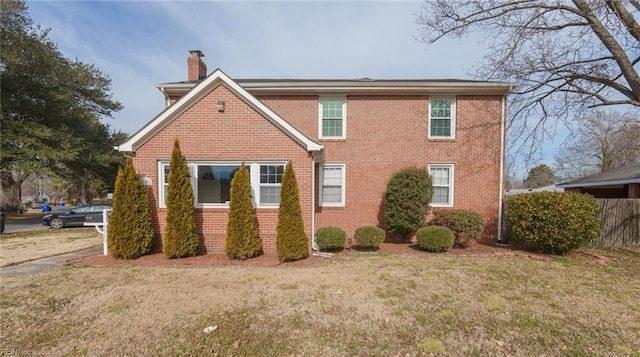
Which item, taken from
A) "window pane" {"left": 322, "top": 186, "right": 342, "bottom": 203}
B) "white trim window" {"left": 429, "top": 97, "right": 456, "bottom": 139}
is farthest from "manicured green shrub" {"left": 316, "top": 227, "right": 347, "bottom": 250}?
"white trim window" {"left": 429, "top": 97, "right": 456, "bottom": 139}

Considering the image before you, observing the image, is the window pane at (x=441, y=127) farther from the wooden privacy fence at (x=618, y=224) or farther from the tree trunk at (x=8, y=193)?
the tree trunk at (x=8, y=193)

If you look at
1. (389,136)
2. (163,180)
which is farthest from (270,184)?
(389,136)

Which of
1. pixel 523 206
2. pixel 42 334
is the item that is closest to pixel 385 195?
pixel 523 206

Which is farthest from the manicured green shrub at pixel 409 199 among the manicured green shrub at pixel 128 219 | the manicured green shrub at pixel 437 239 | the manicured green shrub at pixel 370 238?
the manicured green shrub at pixel 128 219

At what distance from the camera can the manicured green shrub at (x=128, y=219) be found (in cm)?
746

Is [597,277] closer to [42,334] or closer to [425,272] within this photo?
[425,272]

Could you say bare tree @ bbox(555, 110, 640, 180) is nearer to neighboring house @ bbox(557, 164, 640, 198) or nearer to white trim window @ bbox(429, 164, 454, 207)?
neighboring house @ bbox(557, 164, 640, 198)

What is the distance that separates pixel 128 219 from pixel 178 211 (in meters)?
1.30

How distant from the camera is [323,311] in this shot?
4.61m

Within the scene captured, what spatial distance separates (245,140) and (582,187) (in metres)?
23.1

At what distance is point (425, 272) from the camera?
22.2ft

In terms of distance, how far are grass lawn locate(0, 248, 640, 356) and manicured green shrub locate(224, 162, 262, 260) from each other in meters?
0.60

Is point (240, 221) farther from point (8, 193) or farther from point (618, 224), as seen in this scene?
point (8, 193)

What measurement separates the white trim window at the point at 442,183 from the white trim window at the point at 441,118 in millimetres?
1180
